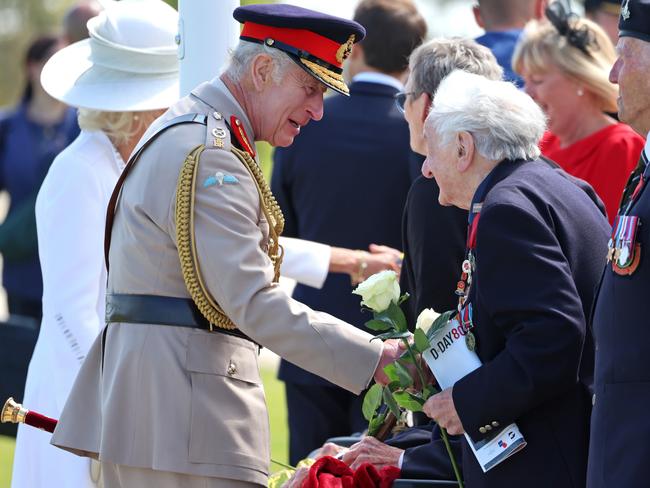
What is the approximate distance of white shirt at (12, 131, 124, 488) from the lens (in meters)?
4.52

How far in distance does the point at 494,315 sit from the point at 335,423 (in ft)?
8.72

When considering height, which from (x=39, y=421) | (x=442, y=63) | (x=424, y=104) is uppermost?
(x=442, y=63)

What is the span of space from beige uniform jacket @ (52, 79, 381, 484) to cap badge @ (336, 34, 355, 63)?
40 cm

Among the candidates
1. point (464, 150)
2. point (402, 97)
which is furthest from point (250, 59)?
point (402, 97)

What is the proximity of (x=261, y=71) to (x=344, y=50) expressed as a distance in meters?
0.28

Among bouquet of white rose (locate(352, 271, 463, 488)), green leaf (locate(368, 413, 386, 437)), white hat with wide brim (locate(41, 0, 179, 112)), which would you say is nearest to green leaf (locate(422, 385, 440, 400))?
bouquet of white rose (locate(352, 271, 463, 488))

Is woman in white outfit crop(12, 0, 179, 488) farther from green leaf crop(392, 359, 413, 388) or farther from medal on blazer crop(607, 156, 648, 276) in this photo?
medal on blazer crop(607, 156, 648, 276)

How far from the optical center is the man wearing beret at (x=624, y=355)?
2951mm

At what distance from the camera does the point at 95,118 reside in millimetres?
4801

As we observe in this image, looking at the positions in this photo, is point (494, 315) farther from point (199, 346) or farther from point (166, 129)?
point (166, 129)

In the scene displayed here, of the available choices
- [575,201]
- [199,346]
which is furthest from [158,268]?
[575,201]

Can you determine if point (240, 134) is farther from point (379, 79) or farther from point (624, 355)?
point (379, 79)

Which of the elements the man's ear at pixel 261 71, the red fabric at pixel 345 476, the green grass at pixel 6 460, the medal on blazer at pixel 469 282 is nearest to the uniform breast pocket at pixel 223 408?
the red fabric at pixel 345 476

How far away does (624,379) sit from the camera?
9.83ft
